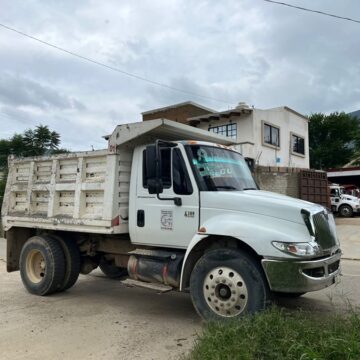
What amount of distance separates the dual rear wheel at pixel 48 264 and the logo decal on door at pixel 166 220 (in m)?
2.22

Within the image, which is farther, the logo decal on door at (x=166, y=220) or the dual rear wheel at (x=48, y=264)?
the dual rear wheel at (x=48, y=264)

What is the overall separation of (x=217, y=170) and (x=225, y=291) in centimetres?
168

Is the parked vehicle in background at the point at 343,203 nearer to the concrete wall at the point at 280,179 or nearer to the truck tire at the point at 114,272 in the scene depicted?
the concrete wall at the point at 280,179

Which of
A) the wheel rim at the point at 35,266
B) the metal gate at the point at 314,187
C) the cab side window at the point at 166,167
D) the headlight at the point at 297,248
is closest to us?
the headlight at the point at 297,248

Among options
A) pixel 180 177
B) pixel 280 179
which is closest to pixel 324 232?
pixel 180 177

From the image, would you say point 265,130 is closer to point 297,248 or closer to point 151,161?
point 151,161

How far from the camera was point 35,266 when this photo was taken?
809 centimetres

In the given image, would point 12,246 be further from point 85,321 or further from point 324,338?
point 324,338

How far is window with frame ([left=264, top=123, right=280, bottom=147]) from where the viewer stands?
25.6 m

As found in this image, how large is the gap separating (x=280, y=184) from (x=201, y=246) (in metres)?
17.0

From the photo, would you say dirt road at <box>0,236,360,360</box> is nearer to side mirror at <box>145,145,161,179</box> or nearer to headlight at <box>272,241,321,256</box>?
headlight at <box>272,241,321,256</box>

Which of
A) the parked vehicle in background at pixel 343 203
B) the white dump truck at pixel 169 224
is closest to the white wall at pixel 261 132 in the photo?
the parked vehicle in background at pixel 343 203

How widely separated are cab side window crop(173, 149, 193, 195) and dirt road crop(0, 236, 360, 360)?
70.3 inches

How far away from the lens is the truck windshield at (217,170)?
609cm
